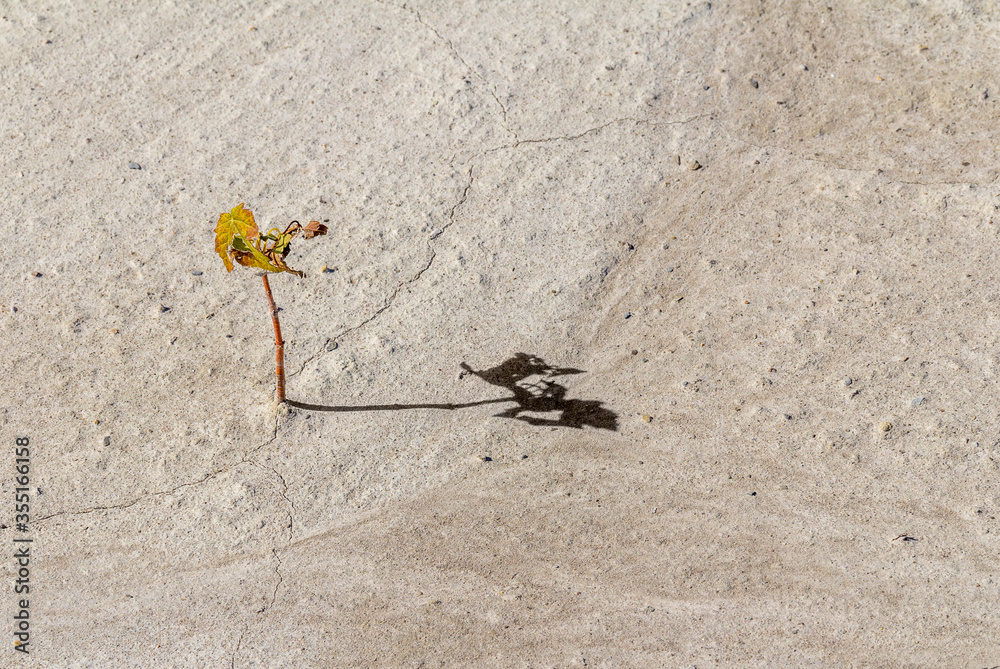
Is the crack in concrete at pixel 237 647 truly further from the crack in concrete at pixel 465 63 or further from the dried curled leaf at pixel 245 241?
the crack in concrete at pixel 465 63

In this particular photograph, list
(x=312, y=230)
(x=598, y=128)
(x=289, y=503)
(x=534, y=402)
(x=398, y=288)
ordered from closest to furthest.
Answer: (x=312, y=230)
(x=289, y=503)
(x=534, y=402)
(x=398, y=288)
(x=598, y=128)

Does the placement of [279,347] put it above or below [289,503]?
above

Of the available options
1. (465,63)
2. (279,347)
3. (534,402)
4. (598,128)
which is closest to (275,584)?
(279,347)

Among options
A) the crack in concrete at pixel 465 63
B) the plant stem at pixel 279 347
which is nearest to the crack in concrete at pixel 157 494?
the plant stem at pixel 279 347

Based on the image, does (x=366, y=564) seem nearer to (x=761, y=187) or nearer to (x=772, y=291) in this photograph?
(x=772, y=291)

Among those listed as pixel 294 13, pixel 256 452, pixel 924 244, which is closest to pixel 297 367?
pixel 256 452

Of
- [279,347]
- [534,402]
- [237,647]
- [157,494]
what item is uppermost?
[279,347]

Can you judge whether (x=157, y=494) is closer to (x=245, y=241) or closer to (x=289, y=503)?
(x=289, y=503)

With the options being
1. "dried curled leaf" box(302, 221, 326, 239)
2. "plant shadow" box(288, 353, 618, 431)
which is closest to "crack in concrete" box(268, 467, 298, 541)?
"plant shadow" box(288, 353, 618, 431)

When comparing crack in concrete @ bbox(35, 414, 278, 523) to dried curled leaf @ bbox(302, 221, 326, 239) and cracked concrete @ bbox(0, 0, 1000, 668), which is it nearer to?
cracked concrete @ bbox(0, 0, 1000, 668)
